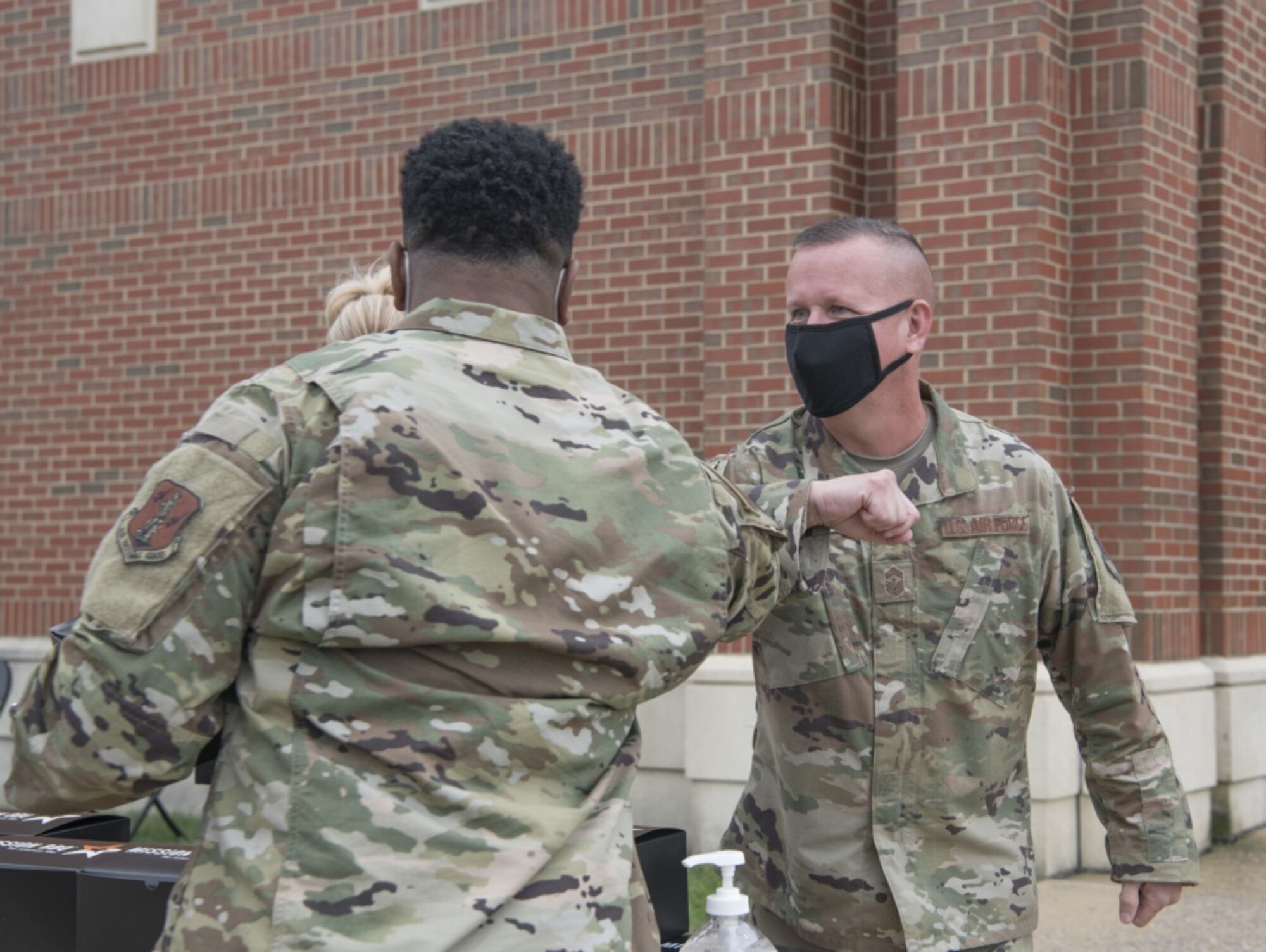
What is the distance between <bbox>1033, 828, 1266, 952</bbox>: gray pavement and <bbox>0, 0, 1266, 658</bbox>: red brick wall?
1005mm

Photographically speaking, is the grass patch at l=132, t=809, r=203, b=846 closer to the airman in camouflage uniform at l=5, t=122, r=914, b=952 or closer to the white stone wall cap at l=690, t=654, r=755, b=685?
the white stone wall cap at l=690, t=654, r=755, b=685

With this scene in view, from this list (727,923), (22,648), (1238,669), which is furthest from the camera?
(22,648)

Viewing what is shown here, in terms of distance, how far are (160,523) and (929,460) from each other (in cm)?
162

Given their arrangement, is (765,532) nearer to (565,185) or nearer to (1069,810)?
(565,185)

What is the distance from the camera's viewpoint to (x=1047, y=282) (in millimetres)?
6852

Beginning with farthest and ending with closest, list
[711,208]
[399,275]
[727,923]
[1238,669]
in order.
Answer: [1238,669] < [711,208] < [727,923] < [399,275]

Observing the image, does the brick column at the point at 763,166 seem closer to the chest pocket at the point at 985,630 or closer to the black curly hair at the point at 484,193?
the chest pocket at the point at 985,630

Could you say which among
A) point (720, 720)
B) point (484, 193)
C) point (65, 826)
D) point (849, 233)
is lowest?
point (720, 720)

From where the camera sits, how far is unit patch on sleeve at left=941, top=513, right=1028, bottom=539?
3.00 metres

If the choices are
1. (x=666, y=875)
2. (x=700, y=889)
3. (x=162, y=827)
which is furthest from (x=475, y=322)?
(x=162, y=827)

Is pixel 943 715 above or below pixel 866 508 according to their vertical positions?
below

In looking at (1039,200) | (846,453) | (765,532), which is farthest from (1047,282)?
(765,532)

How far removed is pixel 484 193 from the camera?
6.95 feet

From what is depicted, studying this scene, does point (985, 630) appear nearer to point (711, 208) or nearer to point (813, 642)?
point (813, 642)
